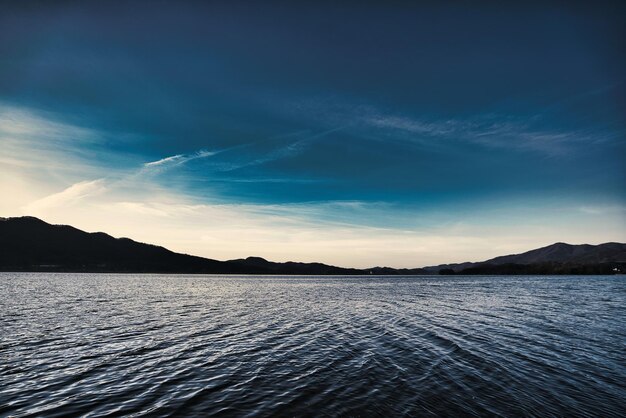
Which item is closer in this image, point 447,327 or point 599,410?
point 599,410

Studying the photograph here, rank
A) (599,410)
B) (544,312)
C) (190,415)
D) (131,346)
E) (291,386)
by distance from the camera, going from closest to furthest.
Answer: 1. (190,415)
2. (599,410)
3. (291,386)
4. (131,346)
5. (544,312)

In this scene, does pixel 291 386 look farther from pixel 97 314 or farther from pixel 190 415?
pixel 97 314

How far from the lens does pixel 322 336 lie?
3394 centimetres

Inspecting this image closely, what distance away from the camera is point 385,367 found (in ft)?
74.8

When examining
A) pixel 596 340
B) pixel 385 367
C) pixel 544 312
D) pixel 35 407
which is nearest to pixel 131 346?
pixel 35 407

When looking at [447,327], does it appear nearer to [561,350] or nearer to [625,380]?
[561,350]

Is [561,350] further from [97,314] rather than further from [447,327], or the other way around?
[97,314]

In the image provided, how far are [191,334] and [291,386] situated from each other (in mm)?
19249

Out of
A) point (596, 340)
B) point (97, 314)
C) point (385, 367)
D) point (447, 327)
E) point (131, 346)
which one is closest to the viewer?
point (385, 367)

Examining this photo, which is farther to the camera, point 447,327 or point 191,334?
point 447,327

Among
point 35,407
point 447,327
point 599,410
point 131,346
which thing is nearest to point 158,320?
point 131,346

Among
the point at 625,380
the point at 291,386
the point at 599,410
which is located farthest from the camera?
the point at 625,380

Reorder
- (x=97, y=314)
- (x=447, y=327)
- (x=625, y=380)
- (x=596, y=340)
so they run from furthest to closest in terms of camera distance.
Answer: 1. (x=97, y=314)
2. (x=447, y=327)
3. (x=596, y=340)
4. (x=625, y=380)

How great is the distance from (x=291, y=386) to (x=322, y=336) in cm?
1568
